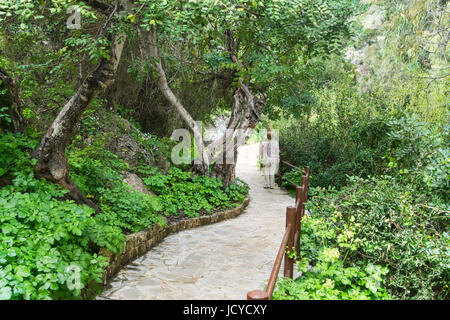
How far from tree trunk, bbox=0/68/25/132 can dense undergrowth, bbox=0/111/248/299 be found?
0.28 m

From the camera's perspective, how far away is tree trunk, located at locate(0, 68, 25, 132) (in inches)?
195

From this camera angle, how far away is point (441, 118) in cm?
880

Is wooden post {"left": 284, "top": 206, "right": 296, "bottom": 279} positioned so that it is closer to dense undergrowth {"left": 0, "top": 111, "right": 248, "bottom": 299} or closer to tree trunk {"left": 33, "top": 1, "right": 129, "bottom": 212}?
dense undergrowth {"left": 0, "top": 111, "right": 248, "bottom": 299}

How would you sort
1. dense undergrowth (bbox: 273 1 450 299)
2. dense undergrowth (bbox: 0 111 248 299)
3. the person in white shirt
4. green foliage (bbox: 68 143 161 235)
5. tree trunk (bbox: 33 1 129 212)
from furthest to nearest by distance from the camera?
the person in white shirt
green foliage (bbox: 68 143 161 235)
tree trunk (bbox: 33 1 129 212)
dense undergrowth (bbox: 273 1 450 299)
dense undergrowth (bbox: 0 111 248 299)

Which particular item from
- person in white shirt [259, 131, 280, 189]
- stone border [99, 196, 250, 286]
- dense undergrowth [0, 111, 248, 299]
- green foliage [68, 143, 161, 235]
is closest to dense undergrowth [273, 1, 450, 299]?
dense undergrowth [0, 111, 248, 299]

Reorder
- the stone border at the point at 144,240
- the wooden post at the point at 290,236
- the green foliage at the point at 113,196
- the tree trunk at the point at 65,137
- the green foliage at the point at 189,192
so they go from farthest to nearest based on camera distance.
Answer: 1. the green foliage at the point at 189,192
2. the green foliage at the point at 113,196
3. the tree trunk at the point at 65,137
4. the stone border at the point at 144,240
5. the wooden post at the point at 290,236

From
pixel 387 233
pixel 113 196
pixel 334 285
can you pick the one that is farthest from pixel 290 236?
pixel 113 196

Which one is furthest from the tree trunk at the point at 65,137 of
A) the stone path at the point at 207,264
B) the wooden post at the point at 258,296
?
the wooden post at the point at 258,296

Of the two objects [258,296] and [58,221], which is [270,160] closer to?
[58,221]

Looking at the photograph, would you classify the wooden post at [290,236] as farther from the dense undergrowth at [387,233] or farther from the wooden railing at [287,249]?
the dense undergrowth at [387,233]

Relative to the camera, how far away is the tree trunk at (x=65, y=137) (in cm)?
477

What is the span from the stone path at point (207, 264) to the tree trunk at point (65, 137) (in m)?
1.27
